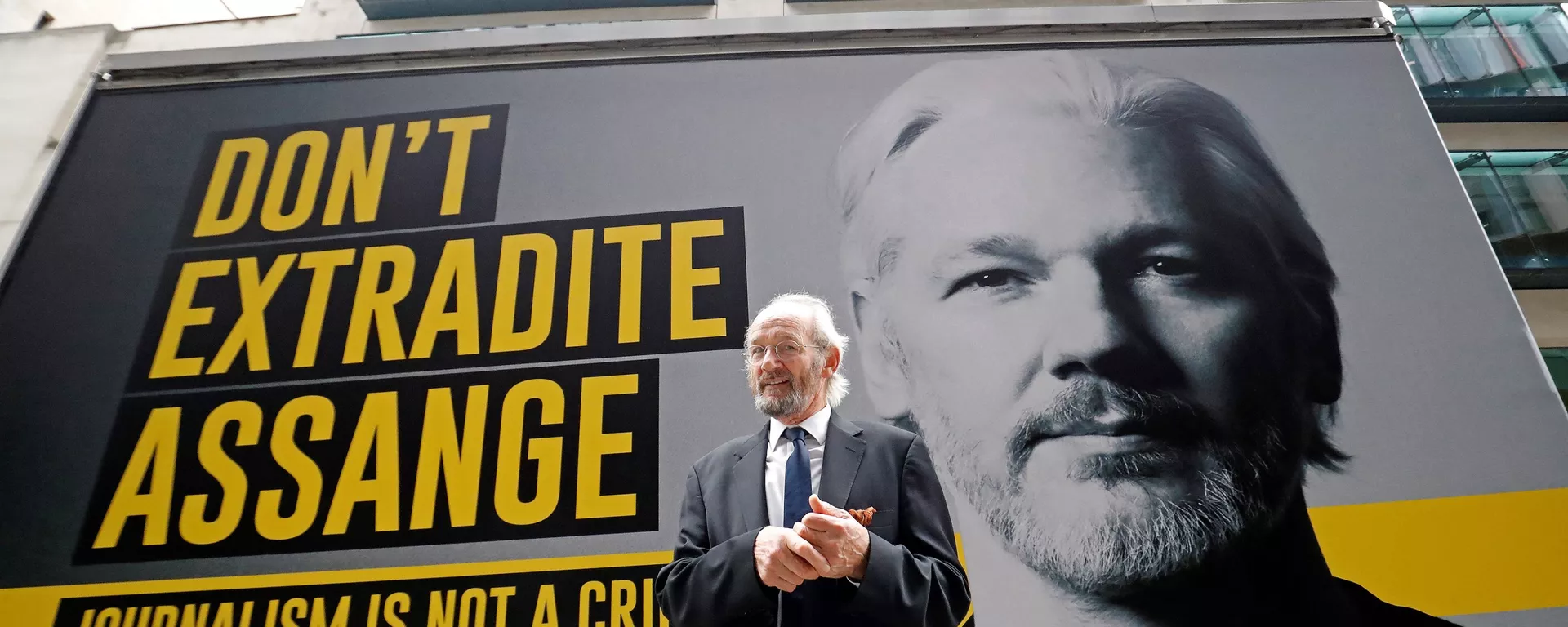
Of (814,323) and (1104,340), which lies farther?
(1104,340)

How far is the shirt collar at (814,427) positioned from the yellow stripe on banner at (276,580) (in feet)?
2.03

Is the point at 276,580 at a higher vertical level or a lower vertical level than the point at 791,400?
lower

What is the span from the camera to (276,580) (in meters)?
2.28

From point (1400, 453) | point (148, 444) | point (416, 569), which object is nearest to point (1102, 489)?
point (1400, 453)

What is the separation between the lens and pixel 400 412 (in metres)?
2.49

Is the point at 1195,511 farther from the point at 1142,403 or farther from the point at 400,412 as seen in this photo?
the point at 400,412

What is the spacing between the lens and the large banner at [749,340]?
2.26 metres

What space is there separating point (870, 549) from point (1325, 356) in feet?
5.78

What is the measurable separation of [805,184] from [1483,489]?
1.98 m

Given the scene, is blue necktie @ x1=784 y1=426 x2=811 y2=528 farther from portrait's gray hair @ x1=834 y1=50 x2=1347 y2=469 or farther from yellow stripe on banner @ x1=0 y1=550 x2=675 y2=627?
portrait's gray hair @ x1=834 y1=50 x2=1347 y2=469

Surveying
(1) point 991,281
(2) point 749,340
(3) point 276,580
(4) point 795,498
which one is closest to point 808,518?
→ (4) point 795,498

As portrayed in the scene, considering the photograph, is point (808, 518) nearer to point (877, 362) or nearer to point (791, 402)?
point (791, 402)

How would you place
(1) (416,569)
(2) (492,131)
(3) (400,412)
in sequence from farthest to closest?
(2) (492,131), (3) (400,412), (1) (416,569)

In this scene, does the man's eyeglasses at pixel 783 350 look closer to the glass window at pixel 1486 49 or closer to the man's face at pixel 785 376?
the man's face at pixel 785 376
